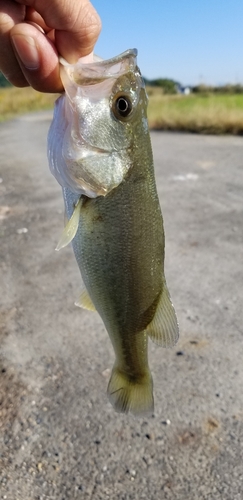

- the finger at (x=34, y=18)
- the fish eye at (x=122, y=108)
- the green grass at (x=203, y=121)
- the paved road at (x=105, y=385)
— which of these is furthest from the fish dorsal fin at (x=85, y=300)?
the green grass at (x=203, y=121)

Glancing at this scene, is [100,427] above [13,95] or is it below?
above

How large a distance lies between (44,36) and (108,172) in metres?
0.52

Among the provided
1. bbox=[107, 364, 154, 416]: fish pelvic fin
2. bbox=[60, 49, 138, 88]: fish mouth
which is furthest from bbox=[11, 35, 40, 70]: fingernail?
bbox=[107, 364, 154, 416]: fish pelvic fin

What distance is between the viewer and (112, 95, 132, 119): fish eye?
193 centimetres

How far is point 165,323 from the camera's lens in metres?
2.16

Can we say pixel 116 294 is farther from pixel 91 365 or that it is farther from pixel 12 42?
pixel 91 365

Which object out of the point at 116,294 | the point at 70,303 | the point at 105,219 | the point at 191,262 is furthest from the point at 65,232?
the point at 191,262

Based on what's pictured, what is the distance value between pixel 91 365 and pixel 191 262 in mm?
2317

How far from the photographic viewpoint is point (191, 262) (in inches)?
245

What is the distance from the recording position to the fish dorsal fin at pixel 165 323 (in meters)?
2.14

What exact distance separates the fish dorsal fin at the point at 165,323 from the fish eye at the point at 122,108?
2.22 ft

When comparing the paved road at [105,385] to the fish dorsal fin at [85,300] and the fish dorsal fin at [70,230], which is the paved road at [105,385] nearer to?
the fish dorsal fin at [85,300]

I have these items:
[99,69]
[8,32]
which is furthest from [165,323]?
[8,32]

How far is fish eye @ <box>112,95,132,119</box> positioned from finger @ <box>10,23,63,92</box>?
8.7 inches
